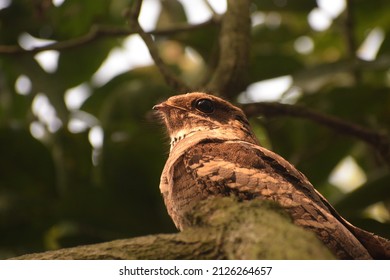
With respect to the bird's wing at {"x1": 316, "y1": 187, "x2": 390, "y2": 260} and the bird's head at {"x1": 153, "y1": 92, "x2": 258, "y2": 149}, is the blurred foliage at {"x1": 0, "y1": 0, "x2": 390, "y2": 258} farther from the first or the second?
the bird's wing at {"x1": 316, "y1": 187, "x2": 390, "y2": 260}

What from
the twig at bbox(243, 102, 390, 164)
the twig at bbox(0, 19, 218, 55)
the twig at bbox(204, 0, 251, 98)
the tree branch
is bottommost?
the tree branch

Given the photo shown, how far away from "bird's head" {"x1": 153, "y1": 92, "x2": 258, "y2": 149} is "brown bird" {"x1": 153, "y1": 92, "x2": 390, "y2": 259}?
0.05 m

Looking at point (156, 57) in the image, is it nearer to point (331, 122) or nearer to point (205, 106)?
point (205, 106)

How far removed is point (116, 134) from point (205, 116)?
44.7 inches

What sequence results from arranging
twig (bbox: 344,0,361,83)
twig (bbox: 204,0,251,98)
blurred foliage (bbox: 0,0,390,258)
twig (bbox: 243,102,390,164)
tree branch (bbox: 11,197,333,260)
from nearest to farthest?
tree branch (bbox: 11,197,333,260) < twig (bbox: 204,0,251,98) < twig (bbox: 243,102,390,164) < blurred foliage (bbox: 0,0,390,258) < twig (bbox: 344,0,361,83)

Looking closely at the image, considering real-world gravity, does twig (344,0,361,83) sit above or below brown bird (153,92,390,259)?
above

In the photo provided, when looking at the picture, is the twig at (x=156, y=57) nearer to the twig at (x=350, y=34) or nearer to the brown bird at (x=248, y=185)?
the brown bird at (x=248, y=185)

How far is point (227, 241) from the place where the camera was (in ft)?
4.95

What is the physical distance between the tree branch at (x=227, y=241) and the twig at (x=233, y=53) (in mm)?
1276

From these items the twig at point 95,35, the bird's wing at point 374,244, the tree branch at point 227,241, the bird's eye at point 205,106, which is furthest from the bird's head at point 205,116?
the tree branch at point 227,241

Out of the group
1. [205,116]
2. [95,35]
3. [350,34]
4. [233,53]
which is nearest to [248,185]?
[205,116]

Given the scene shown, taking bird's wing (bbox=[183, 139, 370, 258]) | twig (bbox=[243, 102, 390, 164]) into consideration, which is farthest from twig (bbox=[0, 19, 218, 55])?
bird's wing (bbox=[183, 139, 370, 258])

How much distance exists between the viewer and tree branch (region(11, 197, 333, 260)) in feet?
4.45

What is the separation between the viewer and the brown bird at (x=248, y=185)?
6.16ft
